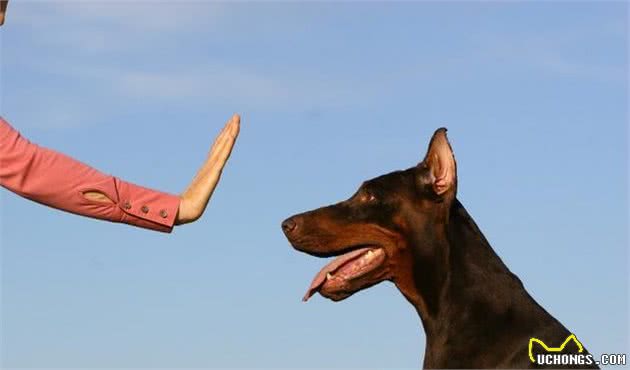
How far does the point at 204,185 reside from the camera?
465 centimetres

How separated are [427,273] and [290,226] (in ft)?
4.67

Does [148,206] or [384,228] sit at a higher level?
[384,228]

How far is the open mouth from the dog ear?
0.80 m

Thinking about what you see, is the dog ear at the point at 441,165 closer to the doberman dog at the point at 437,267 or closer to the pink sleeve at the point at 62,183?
the doberman dog at the point at 437,267

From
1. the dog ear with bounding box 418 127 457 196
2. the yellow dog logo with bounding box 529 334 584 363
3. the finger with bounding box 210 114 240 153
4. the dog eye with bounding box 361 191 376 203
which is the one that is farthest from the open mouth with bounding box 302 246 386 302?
the finger with bounding box 210 114 240 153

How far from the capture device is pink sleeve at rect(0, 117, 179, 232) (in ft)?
14.8

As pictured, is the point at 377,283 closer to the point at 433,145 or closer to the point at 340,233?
the point at 340,233

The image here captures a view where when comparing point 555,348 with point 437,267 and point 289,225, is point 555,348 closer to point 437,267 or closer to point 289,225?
point 437,267

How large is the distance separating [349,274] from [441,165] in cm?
132

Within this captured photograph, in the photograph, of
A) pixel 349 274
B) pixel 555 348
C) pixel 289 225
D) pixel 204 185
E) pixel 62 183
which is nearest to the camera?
pixel 62 183

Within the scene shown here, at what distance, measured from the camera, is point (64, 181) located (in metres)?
4.55

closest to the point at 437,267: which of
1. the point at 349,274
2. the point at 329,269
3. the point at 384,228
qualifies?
the point at 384,228

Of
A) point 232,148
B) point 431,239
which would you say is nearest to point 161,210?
point 232,148

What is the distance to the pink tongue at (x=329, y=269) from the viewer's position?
963 cm
